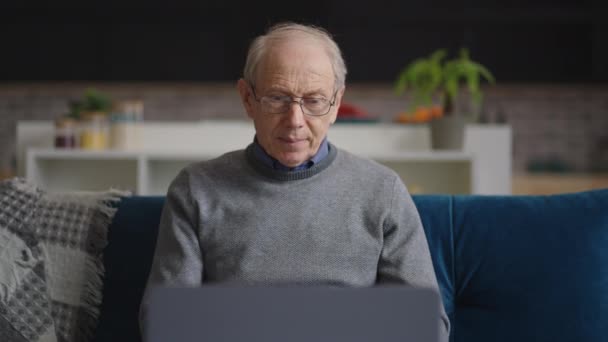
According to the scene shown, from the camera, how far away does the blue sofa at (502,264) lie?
5.54 ft

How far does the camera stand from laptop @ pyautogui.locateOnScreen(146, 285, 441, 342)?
94cm

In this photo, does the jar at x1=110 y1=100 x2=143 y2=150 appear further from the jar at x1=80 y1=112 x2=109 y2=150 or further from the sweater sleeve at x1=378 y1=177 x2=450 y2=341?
the sweater sleeve at x1=378 y1=177 x2=450 y2=341

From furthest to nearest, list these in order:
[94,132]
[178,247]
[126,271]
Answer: [94,132], [126,271], [178,247]

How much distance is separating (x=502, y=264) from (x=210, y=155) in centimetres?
178

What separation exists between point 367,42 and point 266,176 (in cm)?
466

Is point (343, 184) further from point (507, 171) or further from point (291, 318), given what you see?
point (507, 171)

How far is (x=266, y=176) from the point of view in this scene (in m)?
1.63

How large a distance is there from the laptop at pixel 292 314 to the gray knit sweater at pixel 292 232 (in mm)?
549

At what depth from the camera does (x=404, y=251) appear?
156 cm

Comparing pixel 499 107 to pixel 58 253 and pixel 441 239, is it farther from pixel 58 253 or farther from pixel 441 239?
pixel 58 253

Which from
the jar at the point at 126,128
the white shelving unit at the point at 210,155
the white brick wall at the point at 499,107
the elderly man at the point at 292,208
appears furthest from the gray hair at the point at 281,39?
the white brick wall at the point at 499,107

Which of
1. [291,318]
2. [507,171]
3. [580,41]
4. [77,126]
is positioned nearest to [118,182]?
[77,126]

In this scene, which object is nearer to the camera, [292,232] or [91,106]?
[292,232]

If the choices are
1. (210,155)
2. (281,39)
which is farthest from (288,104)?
(210,155)
